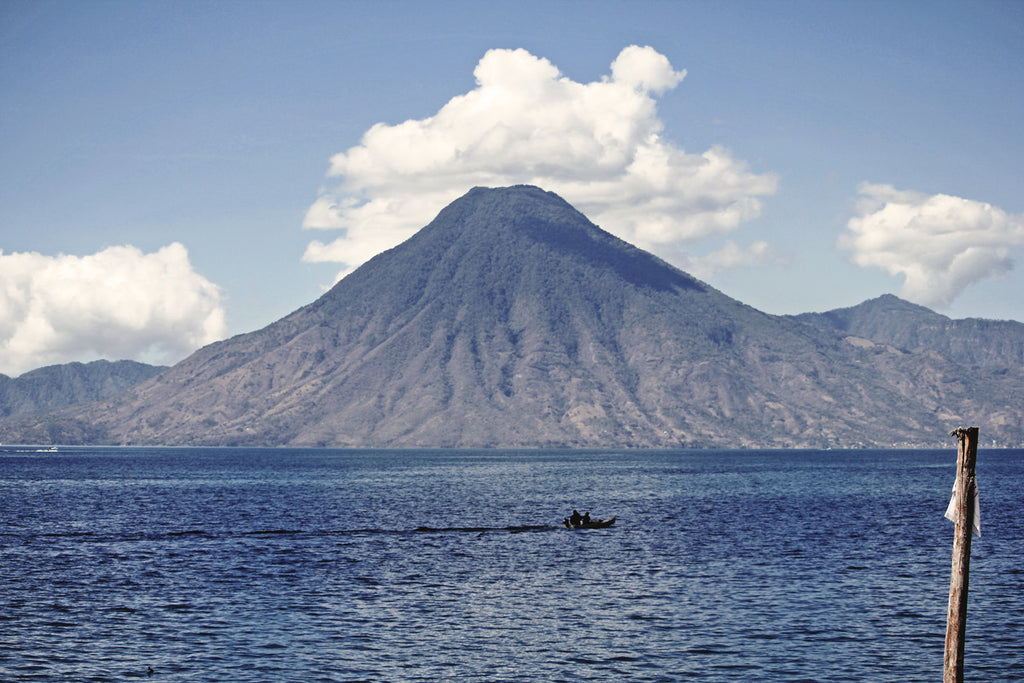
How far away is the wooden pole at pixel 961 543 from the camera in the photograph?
86.6 feet

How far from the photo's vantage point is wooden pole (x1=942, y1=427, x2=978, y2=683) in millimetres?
26391

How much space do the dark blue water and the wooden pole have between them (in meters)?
7.73

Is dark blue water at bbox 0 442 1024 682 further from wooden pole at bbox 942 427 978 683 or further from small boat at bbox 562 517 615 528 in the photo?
wooden pole at bbox 942 427 978 683

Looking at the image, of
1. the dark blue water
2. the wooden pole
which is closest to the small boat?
the dark blue water

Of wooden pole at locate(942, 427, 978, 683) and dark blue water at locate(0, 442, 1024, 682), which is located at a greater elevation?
wooden pole at locate(942, 427, 978, 683)

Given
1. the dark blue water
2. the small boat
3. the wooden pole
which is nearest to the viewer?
the wooden pole

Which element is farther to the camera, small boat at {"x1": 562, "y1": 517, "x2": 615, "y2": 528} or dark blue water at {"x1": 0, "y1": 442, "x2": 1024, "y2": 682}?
small boat at {"x1": 562, "y1": 517, "x2": 615, "y2": 528}

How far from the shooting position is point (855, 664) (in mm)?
36719

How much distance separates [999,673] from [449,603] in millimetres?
23977

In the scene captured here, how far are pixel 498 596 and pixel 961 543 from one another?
27.9 metres

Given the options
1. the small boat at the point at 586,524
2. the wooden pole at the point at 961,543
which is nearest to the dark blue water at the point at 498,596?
the small boat at the point at 586,524

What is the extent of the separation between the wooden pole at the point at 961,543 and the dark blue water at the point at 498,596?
304 inches

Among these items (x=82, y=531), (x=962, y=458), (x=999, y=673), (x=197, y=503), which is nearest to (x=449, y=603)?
(x=999, y=673)

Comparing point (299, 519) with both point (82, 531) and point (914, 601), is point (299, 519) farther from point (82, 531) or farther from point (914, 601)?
point (914, 601)
